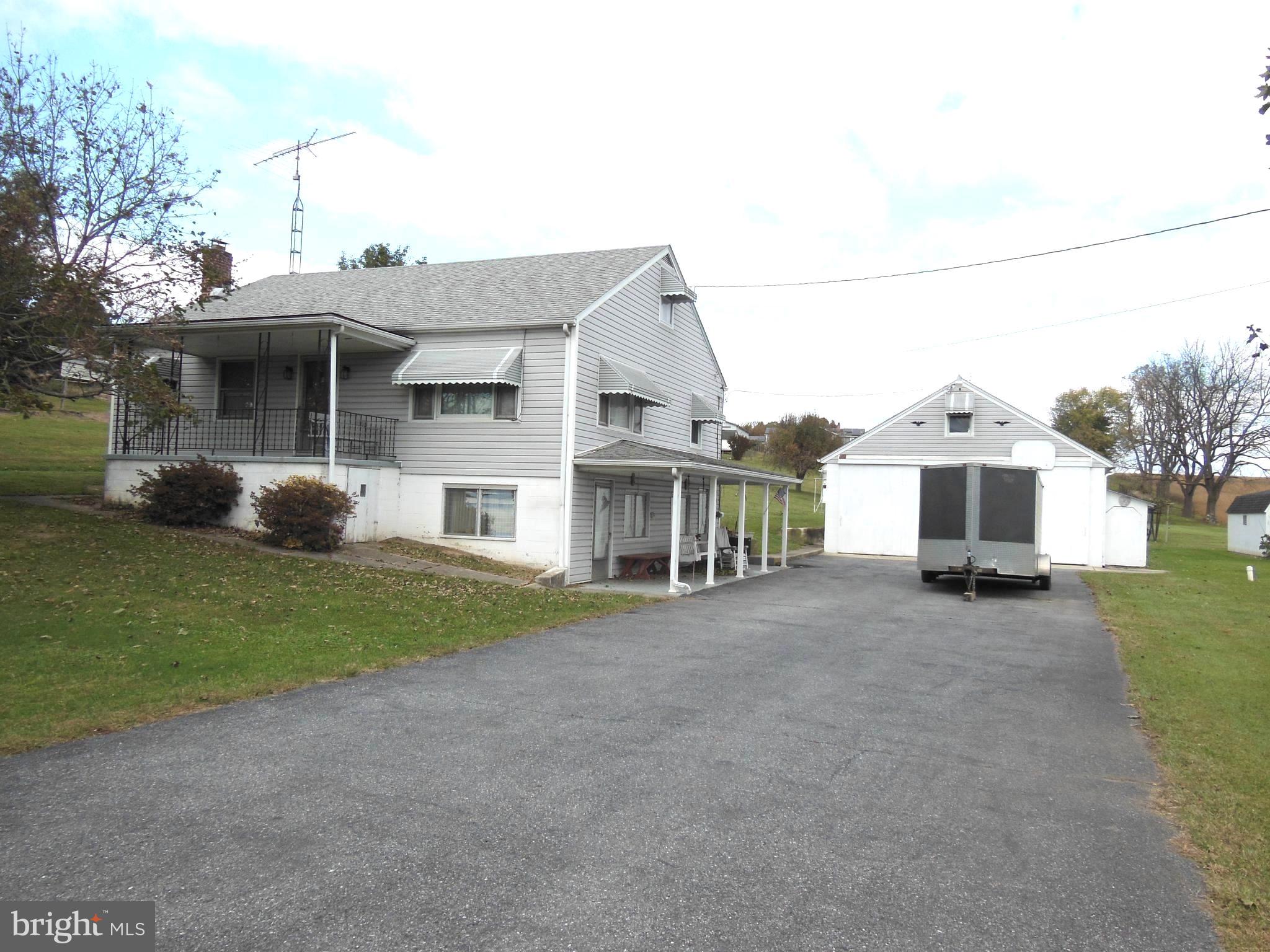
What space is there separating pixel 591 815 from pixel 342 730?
2567mm

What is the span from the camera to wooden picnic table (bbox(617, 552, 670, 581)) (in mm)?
21094

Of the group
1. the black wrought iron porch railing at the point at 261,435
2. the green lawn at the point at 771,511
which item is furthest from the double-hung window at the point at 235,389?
the green lawn at the point at 771,511

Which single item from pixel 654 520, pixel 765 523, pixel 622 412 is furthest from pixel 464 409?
pixel 765 523

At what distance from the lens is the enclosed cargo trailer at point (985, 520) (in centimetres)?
1938

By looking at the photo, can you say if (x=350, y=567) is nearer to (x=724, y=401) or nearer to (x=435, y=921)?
(x=435, y=921)

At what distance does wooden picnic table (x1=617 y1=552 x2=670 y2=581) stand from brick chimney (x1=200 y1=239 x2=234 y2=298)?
10.3 metres

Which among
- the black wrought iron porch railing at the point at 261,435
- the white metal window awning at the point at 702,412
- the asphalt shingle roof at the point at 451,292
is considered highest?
the asphalt shingle roof at the point at 451,292

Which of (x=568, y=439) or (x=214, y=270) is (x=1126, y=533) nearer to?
(x=568, y=439)

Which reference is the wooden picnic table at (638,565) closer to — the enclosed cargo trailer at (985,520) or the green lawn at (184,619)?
the green lawn at (184,619)

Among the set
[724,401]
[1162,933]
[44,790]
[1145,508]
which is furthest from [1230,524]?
[44,790]

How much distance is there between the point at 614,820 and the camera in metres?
5.18

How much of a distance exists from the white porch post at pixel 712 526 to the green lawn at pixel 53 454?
13283 millimetres

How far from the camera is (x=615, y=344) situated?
20875 mm

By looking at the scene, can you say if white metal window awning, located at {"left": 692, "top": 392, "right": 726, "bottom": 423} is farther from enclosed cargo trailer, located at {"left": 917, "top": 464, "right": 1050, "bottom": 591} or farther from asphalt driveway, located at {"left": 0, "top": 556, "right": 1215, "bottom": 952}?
asphalt driveway, located at {"left": 0, "top": 556, "right": 1215, "bottom": 952}
